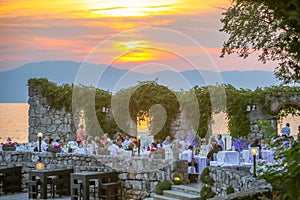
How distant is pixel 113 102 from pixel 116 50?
97.4 inches

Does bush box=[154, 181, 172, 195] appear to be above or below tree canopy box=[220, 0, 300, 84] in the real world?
below

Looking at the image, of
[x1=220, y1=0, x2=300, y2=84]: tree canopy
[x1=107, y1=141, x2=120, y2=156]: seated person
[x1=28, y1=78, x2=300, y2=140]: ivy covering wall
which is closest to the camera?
[x1=220, y1=0, x2=300, y2=84]: tree canopy

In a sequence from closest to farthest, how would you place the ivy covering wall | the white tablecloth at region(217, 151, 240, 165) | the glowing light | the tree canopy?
the tree canopy < the white tablecloth at region(217, 151, 240, 165) < the ivy covering wall < the glowing light

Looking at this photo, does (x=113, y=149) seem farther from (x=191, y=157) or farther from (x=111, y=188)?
(x=191, y=157)

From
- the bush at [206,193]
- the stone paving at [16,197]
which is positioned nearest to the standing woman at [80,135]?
the stone paving at [16,197]

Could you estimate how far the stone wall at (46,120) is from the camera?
27047 millimetres

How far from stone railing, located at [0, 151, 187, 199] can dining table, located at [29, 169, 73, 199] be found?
429 millimetres

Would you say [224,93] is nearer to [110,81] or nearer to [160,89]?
[160,89]

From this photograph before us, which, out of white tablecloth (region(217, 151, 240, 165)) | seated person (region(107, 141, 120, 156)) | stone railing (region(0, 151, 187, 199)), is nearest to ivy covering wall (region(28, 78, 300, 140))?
seated person (region(107, 141, 120, 156))

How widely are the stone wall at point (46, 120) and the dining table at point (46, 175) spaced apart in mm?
6924

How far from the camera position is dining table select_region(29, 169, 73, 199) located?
19.3 metres

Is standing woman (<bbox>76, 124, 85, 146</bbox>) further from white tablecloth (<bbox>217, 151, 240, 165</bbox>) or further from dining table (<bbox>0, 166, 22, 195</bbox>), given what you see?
white tablecloth (<bbox>217, 151, 240, 165</bbox>)

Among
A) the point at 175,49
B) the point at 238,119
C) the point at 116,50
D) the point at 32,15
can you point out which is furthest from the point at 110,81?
the point at 32,15

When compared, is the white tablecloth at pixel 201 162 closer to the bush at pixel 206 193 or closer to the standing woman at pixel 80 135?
the bush at pixel 206 193
